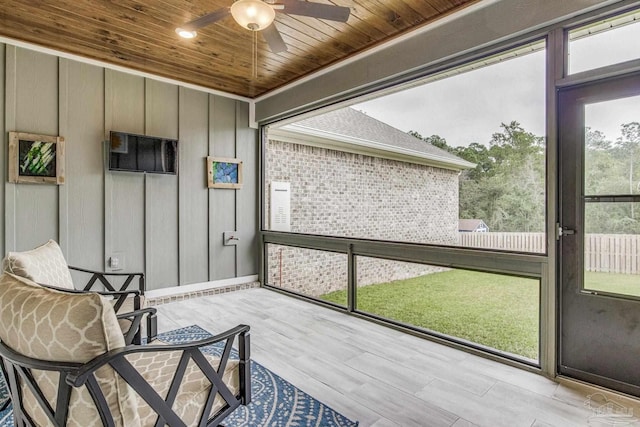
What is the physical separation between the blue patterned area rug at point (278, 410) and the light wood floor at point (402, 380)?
0.27 ft

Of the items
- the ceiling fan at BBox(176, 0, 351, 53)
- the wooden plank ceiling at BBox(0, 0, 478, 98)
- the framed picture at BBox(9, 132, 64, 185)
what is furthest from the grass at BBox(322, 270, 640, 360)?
the framed picture at BBox(9, 132, 64, 185)

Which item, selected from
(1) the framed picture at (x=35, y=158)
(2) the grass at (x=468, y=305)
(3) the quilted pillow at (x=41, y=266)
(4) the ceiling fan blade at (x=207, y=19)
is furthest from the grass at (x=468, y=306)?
(1) the framed picture at (x=35, y=158)

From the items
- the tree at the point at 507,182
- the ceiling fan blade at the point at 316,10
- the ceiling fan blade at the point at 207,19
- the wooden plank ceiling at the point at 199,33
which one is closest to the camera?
the ceiling fan blade at the point at 316,10

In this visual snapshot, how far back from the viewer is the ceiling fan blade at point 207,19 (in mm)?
2529

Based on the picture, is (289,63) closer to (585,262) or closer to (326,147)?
(326,147)

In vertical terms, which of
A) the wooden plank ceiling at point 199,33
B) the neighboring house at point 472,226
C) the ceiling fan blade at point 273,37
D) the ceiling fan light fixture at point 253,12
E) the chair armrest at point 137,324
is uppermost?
the wooden plank ceiling at point 199,33

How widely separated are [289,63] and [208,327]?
3.24 meters

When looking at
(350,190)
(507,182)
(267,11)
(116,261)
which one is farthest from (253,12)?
(350,190)

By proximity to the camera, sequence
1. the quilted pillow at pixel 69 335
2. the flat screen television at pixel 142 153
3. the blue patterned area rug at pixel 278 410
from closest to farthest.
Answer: the quilted pillow at pixel 69 335
the blue patterned area rug at pixel 278 410
the flat screen television at pixel 142 153

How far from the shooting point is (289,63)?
14.3ft

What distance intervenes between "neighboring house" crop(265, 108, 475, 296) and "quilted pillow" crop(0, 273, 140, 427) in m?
3.81

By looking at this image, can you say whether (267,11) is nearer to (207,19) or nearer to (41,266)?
(207,19)

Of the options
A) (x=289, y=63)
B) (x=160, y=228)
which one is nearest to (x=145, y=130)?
(x=160, y=228)

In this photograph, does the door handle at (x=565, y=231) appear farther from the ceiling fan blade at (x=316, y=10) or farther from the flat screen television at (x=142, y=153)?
the flat screen television at (x=142, y=153)
